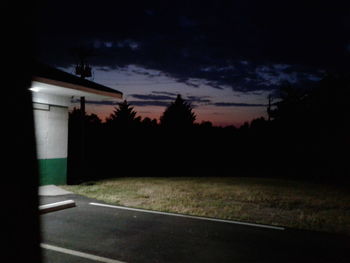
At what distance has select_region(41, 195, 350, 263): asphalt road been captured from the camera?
503 cm

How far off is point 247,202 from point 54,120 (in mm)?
7599

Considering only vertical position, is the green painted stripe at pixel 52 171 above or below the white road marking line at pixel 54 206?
above

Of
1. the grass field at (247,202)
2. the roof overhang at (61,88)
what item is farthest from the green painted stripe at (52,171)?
the roof overhang at (61,88)

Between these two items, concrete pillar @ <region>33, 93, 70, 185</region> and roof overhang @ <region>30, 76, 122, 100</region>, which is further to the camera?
concrete pillar @ <region>33, 93, 70, 185</region>

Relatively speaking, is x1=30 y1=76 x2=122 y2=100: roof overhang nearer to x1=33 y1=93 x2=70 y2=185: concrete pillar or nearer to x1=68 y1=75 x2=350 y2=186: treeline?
x1=33 y1=93 x2=70 y2=185: concrete pillar

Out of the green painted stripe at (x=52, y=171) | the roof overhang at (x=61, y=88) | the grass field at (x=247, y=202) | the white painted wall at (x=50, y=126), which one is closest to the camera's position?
the grass field at (x=247, y=202)

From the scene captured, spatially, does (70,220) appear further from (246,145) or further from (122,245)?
(246,145)

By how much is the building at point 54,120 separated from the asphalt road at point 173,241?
14.5ft

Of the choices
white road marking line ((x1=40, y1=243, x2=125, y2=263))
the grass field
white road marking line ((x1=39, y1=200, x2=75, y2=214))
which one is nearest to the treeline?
the grass field

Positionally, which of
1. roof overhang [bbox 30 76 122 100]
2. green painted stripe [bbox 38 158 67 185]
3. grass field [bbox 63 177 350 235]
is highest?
roof overhang [bbox 30 76 122 100]

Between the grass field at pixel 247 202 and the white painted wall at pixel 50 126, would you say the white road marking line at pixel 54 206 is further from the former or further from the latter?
the white painted wall at pixel 50 126

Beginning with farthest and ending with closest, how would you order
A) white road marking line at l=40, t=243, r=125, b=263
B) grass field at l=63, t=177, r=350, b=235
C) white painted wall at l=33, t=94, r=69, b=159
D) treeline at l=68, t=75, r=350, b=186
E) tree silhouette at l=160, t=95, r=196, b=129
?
1. tree silhouette at l=160, t=95, r=196, b=129
2. treeline at l=68, t=75, r=350, b=186
3. white painted wall at l=33, t=94, r=69, b=159
4. grass field at l=63, t=177, r=350, b=235
5. white road marking line at l=40, t=243, r=125, b=263

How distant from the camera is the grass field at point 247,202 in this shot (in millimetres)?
7808

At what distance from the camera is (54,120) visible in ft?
39.2
